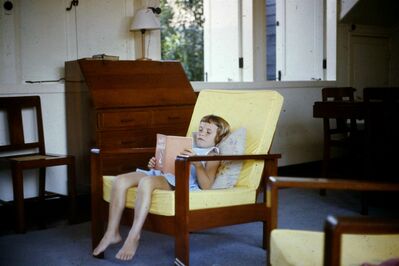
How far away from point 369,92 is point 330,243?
111 inches

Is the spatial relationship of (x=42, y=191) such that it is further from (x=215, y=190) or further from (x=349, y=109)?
(x=349, y=109)

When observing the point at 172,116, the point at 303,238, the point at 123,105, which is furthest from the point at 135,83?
the point at 303,238

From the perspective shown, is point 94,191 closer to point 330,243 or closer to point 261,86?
point 330,243

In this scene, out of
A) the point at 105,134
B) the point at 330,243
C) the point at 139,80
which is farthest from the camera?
the point at 139,80

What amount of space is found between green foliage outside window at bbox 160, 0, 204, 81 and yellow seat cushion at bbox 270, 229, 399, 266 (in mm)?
6268

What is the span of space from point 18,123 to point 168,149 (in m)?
1.54

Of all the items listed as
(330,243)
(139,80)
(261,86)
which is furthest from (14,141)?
(330,243)

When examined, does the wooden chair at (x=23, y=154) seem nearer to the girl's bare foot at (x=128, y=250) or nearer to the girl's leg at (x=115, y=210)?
the girl's leg at (x=115, y=210)

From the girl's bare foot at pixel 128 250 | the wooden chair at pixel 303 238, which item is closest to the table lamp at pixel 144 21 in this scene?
the girl's bare foot at pixel 128 250

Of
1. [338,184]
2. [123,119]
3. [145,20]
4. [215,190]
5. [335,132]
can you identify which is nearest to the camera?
[338,184]

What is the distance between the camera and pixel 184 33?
8023 mm

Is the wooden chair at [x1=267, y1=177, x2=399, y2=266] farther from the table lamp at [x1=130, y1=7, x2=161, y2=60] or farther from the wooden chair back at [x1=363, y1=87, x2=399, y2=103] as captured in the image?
the table lamp at [x1=130, y1=7, x2=161, y2=60]

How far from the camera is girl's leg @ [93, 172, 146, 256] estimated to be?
2682mm

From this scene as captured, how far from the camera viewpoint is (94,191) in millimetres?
2859
